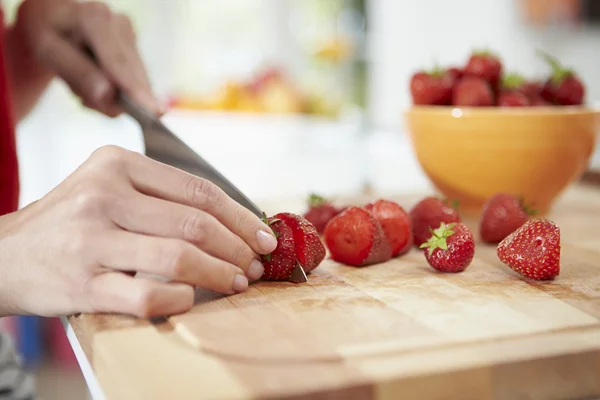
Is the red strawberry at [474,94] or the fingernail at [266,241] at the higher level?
the red strawberry at [474,94]

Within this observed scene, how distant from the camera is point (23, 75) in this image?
146cm

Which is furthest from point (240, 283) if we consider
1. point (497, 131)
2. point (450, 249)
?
point (497, 131)

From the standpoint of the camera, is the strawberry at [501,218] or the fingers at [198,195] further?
the strawberry at [501,218]

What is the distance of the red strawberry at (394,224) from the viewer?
91 centimetres

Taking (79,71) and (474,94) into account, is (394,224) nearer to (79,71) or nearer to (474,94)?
(474,94)

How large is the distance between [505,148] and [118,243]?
0.74 meters

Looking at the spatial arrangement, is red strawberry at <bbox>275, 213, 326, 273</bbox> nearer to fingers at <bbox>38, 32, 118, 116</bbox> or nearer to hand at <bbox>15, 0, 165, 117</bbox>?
hand at <bbox>15, 0, 165, 117</bbox>

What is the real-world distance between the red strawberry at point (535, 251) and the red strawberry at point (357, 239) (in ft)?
0.51

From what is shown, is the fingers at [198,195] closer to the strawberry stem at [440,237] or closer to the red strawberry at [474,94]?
the strawberry stem at [440,237]

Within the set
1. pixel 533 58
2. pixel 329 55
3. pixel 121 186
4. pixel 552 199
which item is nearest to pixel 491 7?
pixel 533 58

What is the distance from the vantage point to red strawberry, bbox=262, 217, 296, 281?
2.57 ft

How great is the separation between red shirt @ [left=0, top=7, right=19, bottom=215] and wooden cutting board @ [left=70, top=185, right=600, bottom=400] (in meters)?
0.70

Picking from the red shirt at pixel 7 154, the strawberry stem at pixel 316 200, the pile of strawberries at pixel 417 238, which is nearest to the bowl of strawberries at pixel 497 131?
the pile of strawberries at pixel 417 238

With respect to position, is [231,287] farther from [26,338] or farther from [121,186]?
[26,338]
